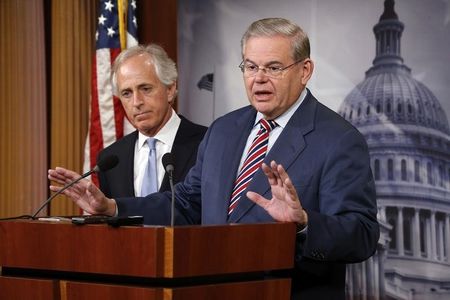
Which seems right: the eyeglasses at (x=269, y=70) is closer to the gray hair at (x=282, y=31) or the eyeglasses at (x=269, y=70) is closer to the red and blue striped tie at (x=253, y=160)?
the gray hair at (x=282, y=31)

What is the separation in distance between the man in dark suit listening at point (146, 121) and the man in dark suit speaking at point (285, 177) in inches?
37.6

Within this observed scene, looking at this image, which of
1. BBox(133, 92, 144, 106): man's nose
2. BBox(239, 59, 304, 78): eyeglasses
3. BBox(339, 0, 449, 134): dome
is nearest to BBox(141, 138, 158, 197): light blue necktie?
BBox(133, 92, 144, 106): man's nose

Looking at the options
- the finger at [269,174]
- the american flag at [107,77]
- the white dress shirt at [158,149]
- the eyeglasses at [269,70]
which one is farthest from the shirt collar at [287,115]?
the american flag at [107,77]

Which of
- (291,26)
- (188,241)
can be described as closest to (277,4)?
(291,26)

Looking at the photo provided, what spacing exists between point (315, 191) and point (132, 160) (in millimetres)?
1693

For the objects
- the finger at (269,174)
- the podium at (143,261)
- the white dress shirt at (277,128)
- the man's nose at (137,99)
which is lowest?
the podium at (143,261)

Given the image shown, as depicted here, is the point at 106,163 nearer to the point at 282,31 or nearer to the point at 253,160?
the point at 253,160

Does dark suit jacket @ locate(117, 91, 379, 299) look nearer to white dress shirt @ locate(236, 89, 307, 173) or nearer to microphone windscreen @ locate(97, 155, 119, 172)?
white dress shirt @ locate(236, 89, 307, 173)

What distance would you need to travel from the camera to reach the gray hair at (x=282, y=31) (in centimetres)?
295

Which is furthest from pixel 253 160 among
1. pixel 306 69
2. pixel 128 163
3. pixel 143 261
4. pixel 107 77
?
pixel 107 77

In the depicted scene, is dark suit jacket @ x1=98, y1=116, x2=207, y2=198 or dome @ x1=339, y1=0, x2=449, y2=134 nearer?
dark suit jacket @ x1=98, y1=116, x2=207, y2=198

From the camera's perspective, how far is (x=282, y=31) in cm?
295

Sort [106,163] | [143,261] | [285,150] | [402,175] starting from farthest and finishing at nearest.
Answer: [402,175], [285,150], [106,163], [143,261]

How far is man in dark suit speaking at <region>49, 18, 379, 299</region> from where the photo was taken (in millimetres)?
2525
